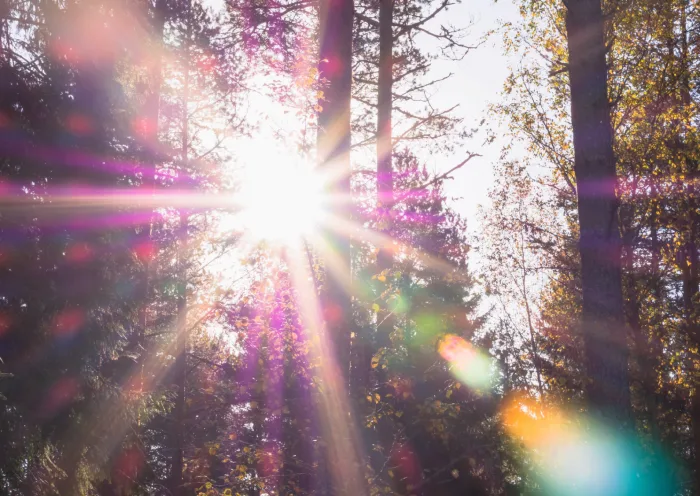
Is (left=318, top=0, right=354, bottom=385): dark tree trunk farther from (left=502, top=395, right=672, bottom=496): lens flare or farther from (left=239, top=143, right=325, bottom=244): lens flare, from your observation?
(left=502, top=395, right=672, bottom=496): lens flare

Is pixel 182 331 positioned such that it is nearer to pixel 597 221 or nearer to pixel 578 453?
pixel 578 453

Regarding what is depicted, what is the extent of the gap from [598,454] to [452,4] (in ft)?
26.4

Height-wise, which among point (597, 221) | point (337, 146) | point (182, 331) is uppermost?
point (337, 146)

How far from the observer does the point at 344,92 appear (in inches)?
246

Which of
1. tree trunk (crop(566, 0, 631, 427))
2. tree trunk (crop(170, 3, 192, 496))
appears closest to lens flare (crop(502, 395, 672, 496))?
tree trunk (crop(566, 0, 631, 427))

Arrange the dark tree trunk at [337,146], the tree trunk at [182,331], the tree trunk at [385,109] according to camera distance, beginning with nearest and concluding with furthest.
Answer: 1. the dark tree trunk at [337,146]
2. the tree trunk at [385,109]
3. the tree trunk at [182,331]

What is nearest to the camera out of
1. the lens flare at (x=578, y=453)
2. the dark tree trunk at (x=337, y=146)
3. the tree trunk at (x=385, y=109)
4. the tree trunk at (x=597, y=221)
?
the lens flare at (x=578, y=453)

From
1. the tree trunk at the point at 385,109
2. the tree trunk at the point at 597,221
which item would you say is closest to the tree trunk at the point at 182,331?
the tree trunk at the point at 385,109

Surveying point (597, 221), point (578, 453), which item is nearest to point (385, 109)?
point (597, 221)

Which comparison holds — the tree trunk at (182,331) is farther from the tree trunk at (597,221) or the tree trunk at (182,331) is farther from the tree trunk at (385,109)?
the tree trunk at (597,221)

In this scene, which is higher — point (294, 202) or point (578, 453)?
point (294, 202)

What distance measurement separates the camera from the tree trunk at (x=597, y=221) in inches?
215

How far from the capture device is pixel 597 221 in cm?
565

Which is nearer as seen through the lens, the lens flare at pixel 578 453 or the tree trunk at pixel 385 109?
the lens flare at pixel 578 453
